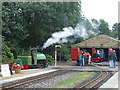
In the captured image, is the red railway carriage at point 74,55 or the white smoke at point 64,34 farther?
the red railway carriage at point 74,55

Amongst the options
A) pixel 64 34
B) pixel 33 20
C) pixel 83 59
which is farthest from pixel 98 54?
pixel 33 20

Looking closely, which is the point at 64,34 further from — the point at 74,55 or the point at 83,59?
the point at 83,59

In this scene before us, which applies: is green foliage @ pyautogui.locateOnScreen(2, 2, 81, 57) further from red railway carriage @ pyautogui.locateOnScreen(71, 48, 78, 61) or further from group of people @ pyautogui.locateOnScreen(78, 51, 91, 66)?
group of people @ pyautogui.locateOnScreen(78, 51, 91, 66)

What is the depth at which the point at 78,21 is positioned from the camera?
33094mm

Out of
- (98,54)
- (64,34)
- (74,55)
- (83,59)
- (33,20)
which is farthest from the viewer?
(33,20)

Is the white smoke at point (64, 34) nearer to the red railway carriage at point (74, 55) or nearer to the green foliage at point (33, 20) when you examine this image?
the red railway carriage at point (74, 55)

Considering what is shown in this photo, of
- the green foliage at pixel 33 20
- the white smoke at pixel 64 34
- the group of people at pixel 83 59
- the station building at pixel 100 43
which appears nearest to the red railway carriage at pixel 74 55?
the station building at pixel 100 43

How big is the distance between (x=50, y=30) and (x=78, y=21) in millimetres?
5349

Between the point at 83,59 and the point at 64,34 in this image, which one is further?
the point at 64,34

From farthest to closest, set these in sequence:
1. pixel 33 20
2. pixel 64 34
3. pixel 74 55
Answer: pixel 33 20 < pixel 74 55 < pixel 64 34

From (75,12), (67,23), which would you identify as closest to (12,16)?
(67,23)

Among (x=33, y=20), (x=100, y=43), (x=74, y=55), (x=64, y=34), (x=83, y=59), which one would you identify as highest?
(x=33, y=20)

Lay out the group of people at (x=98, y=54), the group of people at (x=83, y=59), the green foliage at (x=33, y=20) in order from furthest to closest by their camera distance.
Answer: the group of people at (x=98, y=54)
the green foliage at (x=33, y=20)
the group of people at (x=83, y=59)

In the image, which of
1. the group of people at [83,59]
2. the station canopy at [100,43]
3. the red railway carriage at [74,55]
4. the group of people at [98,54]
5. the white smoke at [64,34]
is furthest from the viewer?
the station canopy at [100,43]
